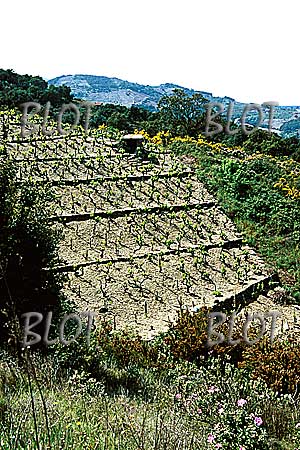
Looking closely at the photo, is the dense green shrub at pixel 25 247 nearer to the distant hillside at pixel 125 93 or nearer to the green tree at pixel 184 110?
the green tree at pixel 184 110

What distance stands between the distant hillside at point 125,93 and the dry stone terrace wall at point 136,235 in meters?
18.7

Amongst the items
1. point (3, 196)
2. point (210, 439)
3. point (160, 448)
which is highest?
point (3, 196)

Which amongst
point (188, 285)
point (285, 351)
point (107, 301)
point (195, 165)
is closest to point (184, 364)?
point (285, 351)

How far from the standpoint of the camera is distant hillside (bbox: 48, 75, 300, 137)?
33.8m

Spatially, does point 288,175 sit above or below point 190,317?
above

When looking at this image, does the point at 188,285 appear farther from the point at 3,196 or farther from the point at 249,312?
the point at 3,196

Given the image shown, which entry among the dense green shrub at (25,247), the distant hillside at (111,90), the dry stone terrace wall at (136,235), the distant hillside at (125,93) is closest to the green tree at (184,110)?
the dry stone terrace wall at (136,235)

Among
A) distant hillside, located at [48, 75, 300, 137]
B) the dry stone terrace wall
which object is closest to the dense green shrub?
the dry stone terrace wall

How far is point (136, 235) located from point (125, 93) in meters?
32.1

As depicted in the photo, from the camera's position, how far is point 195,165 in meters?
13.9

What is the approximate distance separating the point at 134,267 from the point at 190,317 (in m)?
2.38

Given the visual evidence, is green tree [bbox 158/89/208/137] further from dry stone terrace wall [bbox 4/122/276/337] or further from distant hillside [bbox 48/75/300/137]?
distant hillside [bbox 48/75/300/137]

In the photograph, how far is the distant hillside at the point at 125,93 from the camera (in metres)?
33.8

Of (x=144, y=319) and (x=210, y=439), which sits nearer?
(x=210, y=439)
